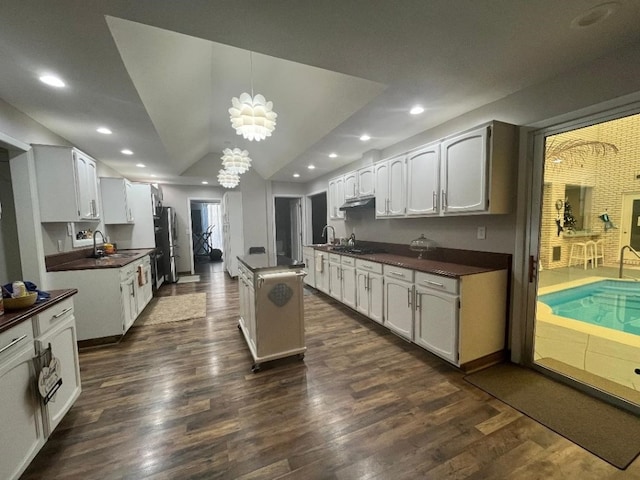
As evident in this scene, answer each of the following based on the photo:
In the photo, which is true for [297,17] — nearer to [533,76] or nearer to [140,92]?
[140,92]

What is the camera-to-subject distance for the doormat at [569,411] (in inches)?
60.6

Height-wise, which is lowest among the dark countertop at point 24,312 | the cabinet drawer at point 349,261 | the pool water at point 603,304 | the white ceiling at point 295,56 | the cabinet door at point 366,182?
the pool water at point 603,304

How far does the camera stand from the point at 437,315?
243cm

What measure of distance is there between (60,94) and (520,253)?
423cm

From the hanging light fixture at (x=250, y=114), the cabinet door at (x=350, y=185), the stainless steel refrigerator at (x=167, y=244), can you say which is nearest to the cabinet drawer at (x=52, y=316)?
the hanging light fixture at (x=250, y=114)

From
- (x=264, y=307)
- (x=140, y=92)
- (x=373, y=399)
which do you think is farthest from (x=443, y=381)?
(x=140, y=92)

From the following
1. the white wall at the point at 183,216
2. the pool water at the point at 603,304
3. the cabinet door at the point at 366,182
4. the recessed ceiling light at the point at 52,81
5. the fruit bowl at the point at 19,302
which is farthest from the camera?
the white wall at the point at 183,216

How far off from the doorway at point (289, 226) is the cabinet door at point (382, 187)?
12.2 feet

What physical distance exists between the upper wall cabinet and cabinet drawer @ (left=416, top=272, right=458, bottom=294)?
149 inches

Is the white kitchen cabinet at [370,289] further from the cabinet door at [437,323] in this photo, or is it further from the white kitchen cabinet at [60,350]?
the white kitchen cabinet at [60,350]

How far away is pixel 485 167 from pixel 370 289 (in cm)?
187

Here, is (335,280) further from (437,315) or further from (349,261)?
(437,315)

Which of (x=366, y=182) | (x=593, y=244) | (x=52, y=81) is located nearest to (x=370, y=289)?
(x=366, y=182)

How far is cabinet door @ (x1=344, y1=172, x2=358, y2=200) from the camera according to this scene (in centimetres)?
434
